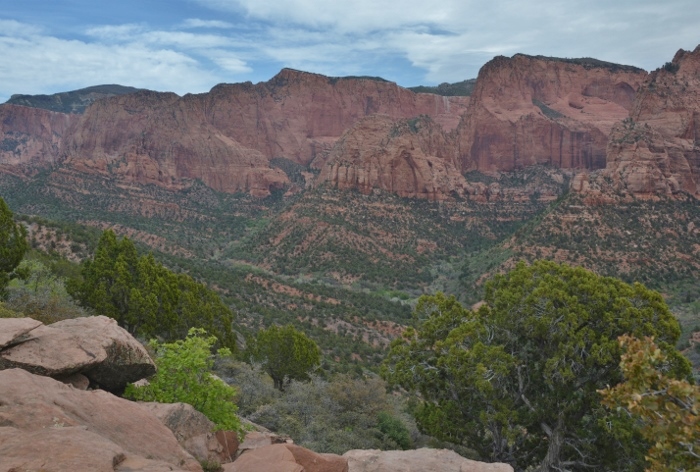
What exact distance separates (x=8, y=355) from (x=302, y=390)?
41.5ft

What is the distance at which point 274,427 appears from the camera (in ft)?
57.4

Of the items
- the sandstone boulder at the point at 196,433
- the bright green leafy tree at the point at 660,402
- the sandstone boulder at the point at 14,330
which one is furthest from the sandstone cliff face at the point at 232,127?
the bright green leafy tree at the point at 660,402

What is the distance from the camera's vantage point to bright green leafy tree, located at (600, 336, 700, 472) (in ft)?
21.1

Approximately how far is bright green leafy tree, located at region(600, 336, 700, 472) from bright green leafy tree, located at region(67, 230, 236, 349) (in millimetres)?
21041

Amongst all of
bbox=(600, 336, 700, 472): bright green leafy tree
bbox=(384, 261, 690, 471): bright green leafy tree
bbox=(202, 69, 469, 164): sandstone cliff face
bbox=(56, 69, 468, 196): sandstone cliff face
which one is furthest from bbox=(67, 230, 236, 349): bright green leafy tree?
bbox=(202, 69, 469, 164): sandstone cliff face

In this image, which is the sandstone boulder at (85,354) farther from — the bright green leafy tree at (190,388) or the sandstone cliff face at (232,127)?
the sandstone cliff face at (232,127)

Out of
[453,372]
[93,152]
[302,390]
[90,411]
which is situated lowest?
[302,390]

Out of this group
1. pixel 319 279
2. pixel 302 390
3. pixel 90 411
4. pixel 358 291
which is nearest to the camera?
pixel 90 411

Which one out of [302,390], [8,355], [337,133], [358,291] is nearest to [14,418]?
[8,355]

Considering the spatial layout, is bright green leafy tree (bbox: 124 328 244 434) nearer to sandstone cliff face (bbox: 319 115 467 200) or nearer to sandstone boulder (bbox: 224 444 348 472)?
sandstone boulder (bbox: 224 444 348 472)

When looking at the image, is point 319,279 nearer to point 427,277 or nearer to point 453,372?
point 427,277

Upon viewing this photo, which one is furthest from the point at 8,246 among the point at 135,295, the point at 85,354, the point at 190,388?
the point at 190,388

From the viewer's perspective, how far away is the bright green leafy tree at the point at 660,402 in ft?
21.1

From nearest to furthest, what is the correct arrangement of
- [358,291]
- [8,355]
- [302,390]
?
1. [8,355]
2. [302,390]
3. [358,291]
